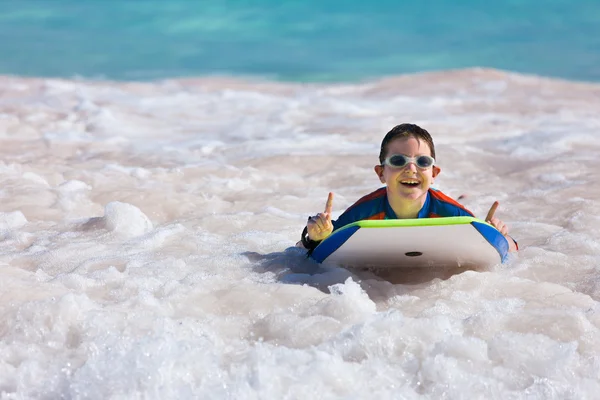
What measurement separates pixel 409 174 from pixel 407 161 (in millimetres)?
66

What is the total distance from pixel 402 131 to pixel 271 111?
8674mm

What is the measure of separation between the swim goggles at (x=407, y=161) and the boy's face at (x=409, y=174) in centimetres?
2

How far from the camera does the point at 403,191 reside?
396cm

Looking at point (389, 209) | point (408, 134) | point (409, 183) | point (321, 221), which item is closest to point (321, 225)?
point (321, 221)


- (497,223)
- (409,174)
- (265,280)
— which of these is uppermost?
(409,174)

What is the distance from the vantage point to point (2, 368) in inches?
113

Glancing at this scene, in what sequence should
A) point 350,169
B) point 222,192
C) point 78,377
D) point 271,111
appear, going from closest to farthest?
point 78,377 < point 222,192 < point 350,169 < point 271,111

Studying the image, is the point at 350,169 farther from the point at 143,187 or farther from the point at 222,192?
the point at 143,187

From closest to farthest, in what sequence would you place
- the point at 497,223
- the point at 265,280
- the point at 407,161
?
1. the point at 407,161
2. the point at 265,280
3. the point at 497,223

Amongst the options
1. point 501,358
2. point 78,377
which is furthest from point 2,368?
point 501,358

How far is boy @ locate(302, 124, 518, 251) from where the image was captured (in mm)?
3900

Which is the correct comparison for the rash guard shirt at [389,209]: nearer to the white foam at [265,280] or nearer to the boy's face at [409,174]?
the boy's face at [409,174]

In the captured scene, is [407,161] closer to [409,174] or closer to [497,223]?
[409,174]

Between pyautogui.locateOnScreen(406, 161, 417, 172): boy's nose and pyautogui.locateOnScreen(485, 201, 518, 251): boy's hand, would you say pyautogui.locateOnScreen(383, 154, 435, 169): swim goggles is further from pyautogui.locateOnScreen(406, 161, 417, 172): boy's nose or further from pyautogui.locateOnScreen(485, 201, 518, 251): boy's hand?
pyautogui.locateOnScreen(485, 201, 518, 251): boy's hand
